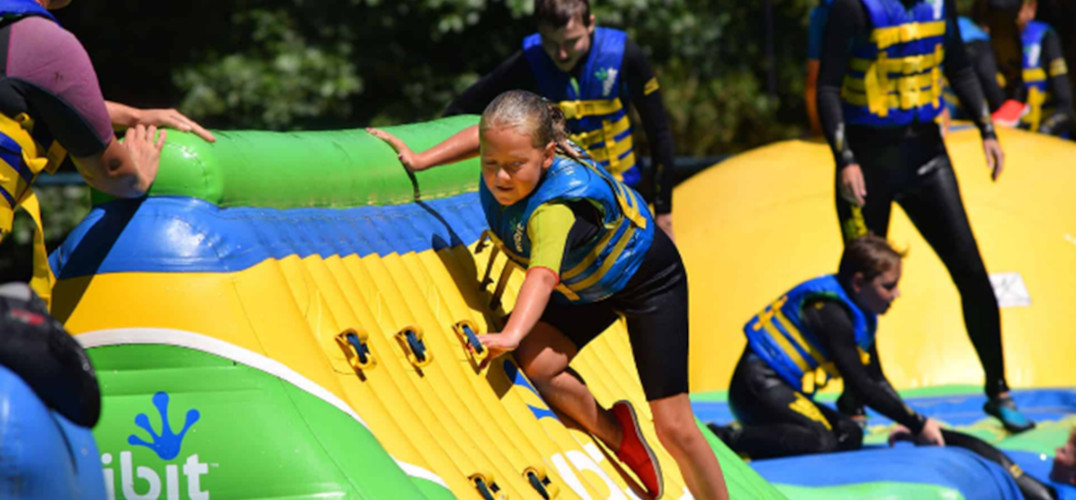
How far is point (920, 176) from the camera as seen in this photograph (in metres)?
5.16

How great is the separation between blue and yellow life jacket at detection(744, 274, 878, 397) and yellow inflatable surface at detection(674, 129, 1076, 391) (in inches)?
53.4

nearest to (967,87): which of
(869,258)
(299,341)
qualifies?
(869,258)

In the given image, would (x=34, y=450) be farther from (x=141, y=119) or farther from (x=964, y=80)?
(x=964, y=80)

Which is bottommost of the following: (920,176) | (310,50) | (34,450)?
(310,50)

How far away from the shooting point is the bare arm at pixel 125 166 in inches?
102

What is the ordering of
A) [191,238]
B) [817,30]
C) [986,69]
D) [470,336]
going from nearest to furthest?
[191,238]
[470,336]
[817,30]
[986,69]

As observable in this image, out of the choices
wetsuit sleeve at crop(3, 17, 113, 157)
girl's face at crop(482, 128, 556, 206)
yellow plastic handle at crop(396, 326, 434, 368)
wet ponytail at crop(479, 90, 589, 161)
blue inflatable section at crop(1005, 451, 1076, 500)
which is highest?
wetsuit sleeve at crop(3, 17, 113, 157)

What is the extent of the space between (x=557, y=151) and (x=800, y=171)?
4116mm

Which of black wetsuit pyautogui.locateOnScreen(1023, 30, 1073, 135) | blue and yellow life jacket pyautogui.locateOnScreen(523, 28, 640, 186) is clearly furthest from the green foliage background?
blue and yellow life jacket pyautogui.locateOnScreen(523, 28, 640, 186)

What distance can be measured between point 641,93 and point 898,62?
3.20 feet

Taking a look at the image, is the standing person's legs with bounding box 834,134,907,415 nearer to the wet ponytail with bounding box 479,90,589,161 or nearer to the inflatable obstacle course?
the inflatable obstacle course

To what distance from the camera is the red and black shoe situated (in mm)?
3314

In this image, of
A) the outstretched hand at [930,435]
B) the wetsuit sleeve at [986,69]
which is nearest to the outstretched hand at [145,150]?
the outstretched hand at [930,435]

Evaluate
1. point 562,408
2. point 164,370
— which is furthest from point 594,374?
point 164,370
